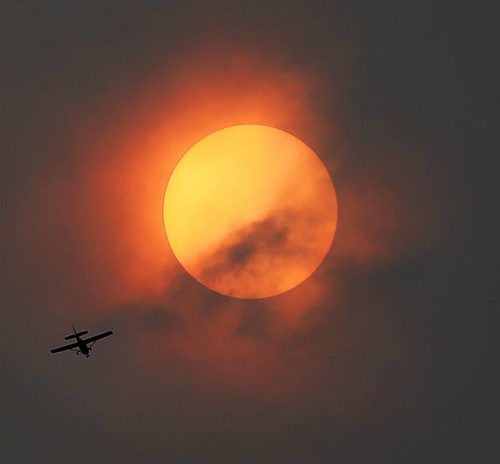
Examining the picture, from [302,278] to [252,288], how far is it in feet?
43.8

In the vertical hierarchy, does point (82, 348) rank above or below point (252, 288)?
below

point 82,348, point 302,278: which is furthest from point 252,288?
point 82,348

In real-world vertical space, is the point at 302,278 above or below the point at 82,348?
above

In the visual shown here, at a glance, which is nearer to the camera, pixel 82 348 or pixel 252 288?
pixel 82 348

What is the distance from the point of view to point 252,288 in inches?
6112

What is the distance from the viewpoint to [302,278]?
159 meters

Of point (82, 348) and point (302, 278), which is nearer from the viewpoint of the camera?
point (82, 348)

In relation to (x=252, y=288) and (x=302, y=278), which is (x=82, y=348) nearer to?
(x=252, y=288)

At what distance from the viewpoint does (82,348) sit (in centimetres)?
13312

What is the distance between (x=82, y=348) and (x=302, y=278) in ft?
186

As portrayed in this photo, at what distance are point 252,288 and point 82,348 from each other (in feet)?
144
